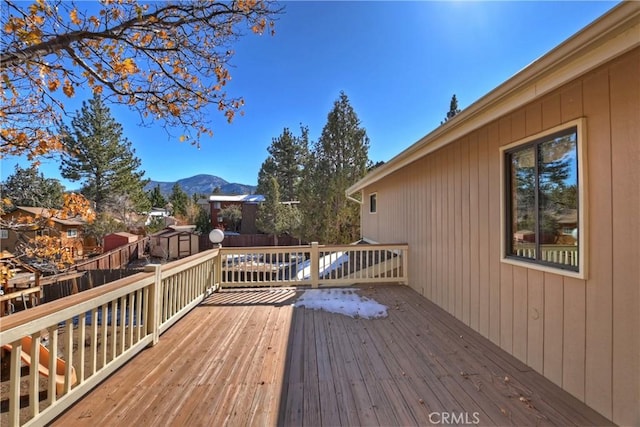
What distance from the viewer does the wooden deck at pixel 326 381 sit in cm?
192

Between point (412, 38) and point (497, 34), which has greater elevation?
point (412, 38)

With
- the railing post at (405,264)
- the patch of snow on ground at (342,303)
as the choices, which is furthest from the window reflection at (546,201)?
the railing post at (405,264)

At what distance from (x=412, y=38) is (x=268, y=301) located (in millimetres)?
5645

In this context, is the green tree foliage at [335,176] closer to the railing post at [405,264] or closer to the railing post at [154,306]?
the railing post at [405,264]

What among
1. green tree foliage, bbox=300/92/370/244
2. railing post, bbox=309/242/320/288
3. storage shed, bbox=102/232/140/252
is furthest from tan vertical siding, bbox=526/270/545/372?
storage shed, bbox=102/232/140/252

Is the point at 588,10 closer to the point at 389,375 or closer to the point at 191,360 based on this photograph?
the point at 389,375

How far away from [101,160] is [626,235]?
24.9 metres

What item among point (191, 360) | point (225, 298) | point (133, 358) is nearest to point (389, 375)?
point (191, 360)

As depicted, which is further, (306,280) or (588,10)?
(306,280)

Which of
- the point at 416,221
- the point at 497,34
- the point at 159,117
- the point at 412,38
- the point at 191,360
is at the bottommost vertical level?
the point at 191,360

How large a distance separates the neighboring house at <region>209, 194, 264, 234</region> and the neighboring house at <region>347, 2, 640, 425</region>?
22.5 meters

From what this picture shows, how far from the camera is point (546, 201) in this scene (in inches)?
97.2

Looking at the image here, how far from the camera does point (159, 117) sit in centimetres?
347

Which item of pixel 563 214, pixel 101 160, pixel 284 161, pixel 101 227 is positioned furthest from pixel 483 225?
pixel 284 161
